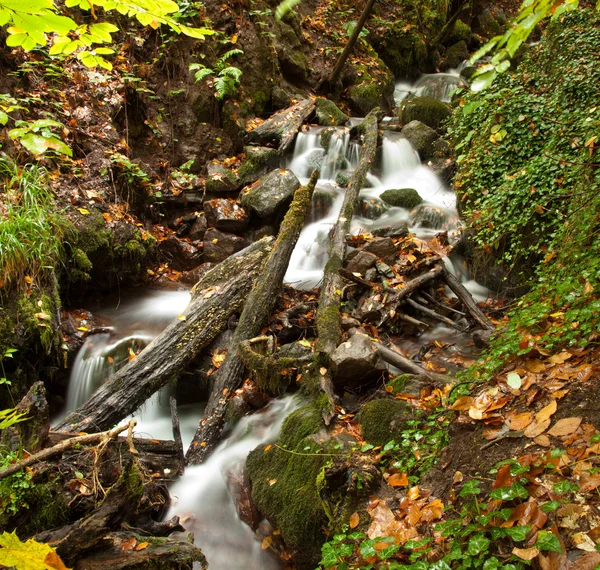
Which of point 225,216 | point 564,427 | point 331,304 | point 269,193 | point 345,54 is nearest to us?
point 564,427

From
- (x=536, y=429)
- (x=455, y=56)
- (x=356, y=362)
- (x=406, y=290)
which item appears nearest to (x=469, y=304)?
(x=406, y=290)

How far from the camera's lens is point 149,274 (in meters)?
7.45

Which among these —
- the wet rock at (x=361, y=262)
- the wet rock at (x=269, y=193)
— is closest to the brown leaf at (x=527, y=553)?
the wet rock at (x=361, y=262)

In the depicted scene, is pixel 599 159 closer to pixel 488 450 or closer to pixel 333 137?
pixel 488 450

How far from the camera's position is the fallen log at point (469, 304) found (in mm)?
5172

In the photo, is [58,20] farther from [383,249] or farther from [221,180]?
[221,180]

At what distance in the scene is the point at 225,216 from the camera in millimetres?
8078

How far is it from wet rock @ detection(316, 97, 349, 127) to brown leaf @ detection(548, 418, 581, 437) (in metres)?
10.4

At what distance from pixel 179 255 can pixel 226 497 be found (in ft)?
17.3

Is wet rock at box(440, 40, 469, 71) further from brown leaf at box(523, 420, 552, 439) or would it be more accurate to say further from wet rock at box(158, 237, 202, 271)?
Result: brown leaf at box(523, 420, 552, 439)

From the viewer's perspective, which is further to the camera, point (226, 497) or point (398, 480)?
point (226, 497)

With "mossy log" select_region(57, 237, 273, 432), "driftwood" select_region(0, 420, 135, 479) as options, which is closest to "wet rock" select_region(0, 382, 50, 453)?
"driftwood" select_region(0, 420, 135, 479)

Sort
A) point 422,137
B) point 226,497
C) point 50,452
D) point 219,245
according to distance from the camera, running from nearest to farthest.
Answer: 1. point 50,452
2. point 226,497
3. point 219,245
4. point 422,137

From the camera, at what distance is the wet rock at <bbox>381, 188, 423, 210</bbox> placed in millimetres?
8646
